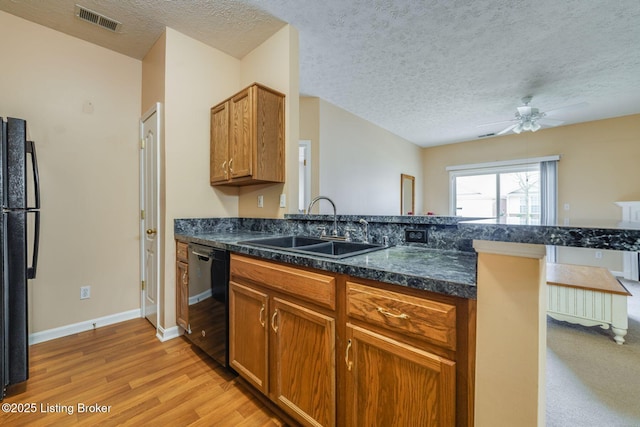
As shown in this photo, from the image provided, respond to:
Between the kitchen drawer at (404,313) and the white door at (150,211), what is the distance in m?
1.99

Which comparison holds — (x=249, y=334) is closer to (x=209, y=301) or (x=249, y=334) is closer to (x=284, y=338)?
(x=284, y=338)

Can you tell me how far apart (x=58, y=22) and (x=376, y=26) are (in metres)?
2.64

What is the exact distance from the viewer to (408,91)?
368cm

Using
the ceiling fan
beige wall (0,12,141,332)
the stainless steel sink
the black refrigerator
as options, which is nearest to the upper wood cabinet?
the stainless steel sink

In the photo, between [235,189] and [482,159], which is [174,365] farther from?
[482,159]

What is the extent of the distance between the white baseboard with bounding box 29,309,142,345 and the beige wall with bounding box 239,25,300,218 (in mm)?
1655

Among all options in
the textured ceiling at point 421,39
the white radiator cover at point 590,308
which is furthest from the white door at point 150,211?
the white radiator cover at point 590,308

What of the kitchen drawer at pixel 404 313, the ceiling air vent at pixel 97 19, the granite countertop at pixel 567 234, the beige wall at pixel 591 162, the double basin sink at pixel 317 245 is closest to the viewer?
the granite countertop at pixel 567 234

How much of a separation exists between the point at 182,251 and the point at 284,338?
134cm

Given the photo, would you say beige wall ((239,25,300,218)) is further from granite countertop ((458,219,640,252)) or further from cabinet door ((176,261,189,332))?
granite countertop ((458,219,640,252))

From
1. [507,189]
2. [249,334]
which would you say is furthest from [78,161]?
[507,189]

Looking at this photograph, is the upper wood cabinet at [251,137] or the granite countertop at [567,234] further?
the upper wood cabinet at [251,137]

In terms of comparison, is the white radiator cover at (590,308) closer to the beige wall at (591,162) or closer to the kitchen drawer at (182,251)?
the beige wall at (591,162)

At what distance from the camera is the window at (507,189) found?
5.19 meters
